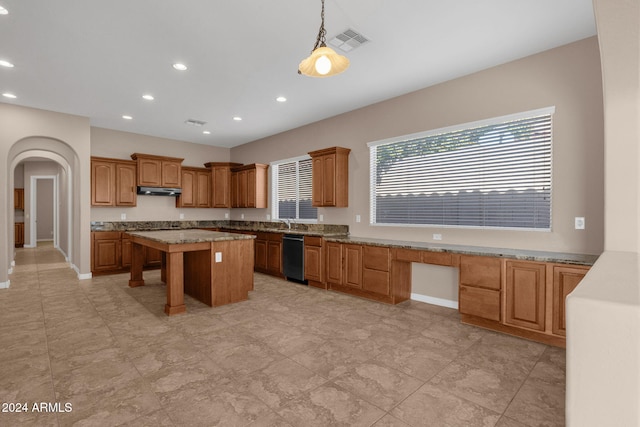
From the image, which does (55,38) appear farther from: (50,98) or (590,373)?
(590,373)

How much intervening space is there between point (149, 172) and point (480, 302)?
261 inches

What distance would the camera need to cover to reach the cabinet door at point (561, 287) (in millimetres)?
2834

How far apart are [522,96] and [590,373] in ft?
12.7

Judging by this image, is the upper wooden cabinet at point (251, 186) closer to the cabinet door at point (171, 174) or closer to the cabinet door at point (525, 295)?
the cabinet door at point (171, 174)

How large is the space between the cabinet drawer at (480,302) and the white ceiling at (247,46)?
2.60 m

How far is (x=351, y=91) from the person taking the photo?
4527mm

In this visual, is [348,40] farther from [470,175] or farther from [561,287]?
[561,287]

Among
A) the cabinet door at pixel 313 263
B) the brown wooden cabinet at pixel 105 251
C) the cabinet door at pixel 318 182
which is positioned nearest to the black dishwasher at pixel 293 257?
the cabinet door at pixel 313 263

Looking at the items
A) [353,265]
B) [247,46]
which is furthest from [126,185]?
[353,265]

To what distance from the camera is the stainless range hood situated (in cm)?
665

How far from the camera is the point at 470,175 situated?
4047 millimetres

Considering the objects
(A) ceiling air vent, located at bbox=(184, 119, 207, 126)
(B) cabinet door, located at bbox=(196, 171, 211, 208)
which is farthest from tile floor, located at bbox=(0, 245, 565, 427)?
(B) cabinet door, located at bbox=(196, 171, 211, 208)

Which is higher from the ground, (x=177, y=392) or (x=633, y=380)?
(x=633, y=380)

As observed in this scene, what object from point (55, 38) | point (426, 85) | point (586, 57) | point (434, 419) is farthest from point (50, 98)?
point (586, 57)
